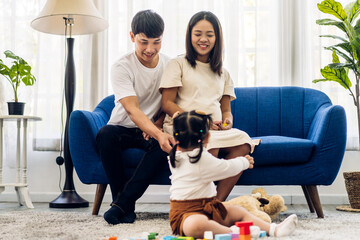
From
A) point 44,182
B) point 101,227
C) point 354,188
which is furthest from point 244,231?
point 44,182

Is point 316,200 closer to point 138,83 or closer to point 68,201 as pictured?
point 138,83

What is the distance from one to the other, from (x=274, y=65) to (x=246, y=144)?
1.21 meters

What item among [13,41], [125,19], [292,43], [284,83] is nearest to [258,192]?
[284,83]

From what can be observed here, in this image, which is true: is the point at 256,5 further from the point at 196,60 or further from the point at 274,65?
the point at 196,60

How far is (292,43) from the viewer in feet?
10.2

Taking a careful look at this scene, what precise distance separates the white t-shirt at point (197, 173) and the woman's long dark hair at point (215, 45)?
667 millimetres

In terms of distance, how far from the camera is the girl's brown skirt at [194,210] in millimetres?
1554

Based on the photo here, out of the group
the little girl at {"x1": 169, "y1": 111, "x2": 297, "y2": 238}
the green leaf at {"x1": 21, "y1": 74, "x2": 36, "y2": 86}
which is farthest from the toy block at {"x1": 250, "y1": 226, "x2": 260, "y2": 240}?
the green leaf at {"x1": 21, "y1": 74, "x2": 36, "y2": 86}

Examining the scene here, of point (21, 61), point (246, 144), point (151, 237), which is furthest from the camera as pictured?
point (21, 61)

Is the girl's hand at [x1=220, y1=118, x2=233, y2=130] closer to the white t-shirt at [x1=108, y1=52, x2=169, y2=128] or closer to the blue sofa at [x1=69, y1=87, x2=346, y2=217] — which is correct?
the blue sofa at [x1=69, y1=87, x2=346, y2=217]

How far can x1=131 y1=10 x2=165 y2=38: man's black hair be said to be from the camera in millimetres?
2020

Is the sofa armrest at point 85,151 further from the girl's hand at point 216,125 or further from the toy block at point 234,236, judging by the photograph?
the toy block at point 234,236

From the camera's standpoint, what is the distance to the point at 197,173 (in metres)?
1.56

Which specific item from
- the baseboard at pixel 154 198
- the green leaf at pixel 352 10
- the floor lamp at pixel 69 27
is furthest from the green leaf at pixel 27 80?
the green leaf at pixel 352 10
